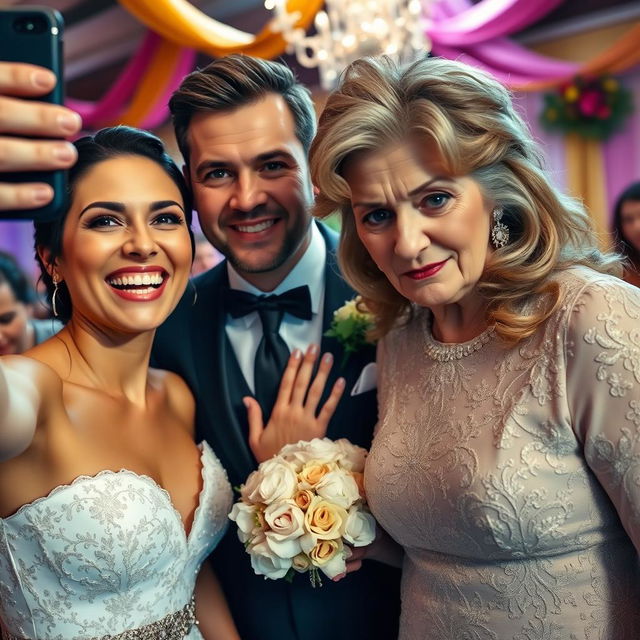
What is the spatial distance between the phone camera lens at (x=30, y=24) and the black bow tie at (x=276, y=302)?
1.31m

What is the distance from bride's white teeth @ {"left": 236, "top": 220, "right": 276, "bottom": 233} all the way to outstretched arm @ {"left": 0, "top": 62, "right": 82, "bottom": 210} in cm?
134

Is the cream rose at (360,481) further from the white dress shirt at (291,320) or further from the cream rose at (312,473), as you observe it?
the white dress shirt at (291,320)

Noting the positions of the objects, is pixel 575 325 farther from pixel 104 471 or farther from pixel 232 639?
pixel 232 639

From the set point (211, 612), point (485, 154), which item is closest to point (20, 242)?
point (211, 612)

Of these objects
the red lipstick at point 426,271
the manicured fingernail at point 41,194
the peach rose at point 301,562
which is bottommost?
the peach rose at point 301,562

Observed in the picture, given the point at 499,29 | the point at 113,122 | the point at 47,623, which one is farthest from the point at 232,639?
the point at 113,122

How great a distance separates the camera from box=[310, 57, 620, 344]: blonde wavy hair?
5.75ft

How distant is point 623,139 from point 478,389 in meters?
5.32

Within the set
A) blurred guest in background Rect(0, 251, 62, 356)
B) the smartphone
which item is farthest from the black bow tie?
blurred guest in background Rect(0, 251, 62, 356)

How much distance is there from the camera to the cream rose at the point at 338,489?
195cm

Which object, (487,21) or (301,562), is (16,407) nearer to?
(301,562)

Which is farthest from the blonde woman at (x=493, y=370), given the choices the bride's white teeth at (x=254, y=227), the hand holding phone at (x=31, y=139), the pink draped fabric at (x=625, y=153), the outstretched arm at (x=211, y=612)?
the pink draped fabric at (x=625, y=153)

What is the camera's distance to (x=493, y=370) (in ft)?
5.94

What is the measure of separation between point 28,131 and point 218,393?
4.62 feet
